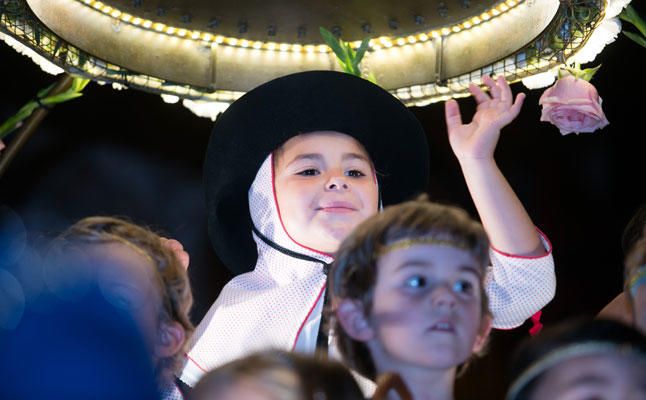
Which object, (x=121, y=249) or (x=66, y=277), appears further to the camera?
(x=121, y=249)

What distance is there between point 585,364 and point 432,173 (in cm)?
164

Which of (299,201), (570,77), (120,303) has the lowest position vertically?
(120,303)

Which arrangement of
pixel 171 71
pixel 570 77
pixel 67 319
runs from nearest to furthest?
pixel 67 319, pixel 171 71, pixel 570 77

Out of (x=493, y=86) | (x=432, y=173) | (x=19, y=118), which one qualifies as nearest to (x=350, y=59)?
(x=493, y=86)

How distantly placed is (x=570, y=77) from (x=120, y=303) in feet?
2.78

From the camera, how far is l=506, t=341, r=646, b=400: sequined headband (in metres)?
1.20

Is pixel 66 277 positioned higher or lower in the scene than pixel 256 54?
lower

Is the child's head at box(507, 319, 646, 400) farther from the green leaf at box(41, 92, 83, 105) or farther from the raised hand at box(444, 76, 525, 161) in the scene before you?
the green leaf at box(41, 92, 83, 105)

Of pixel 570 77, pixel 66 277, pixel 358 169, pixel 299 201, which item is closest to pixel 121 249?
pixel 66 277

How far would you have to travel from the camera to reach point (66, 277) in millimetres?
1521

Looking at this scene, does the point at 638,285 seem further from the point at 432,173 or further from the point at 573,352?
the point at 432,173

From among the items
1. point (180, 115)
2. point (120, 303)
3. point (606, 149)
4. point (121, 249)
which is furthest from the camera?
point (180, 115)

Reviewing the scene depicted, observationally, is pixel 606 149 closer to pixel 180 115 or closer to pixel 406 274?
pixel 180 115

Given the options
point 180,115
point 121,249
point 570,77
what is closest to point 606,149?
point 570,77
